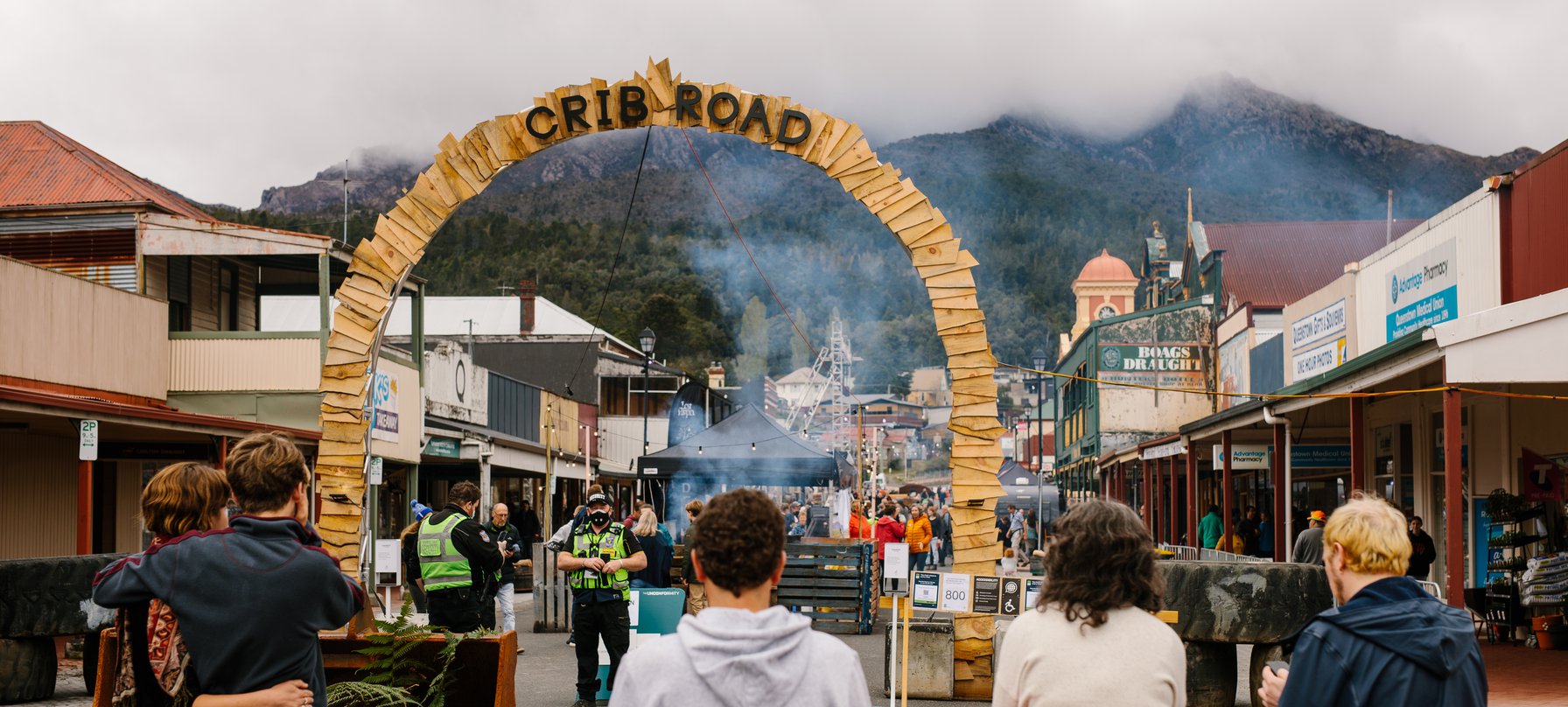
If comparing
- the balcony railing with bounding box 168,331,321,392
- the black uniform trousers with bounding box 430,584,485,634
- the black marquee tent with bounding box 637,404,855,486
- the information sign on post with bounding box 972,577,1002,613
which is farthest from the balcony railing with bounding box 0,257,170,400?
the information sign on post with bounding box 972,577,1002,613

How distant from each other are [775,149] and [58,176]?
1644 cm

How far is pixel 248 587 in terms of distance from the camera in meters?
4.50

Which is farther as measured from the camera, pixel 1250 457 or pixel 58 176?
pixel 1250 457

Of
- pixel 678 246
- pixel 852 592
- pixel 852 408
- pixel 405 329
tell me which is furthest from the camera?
pixel 852 408

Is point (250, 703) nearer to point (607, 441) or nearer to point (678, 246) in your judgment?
point (607, 441)

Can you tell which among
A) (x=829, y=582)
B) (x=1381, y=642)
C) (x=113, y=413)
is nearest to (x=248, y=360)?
(x=113, y=413)

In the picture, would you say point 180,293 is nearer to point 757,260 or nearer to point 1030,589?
point 1030,589

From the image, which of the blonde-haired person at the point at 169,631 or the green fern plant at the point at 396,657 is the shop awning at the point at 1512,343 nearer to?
the green fern plant at the point at 396,657

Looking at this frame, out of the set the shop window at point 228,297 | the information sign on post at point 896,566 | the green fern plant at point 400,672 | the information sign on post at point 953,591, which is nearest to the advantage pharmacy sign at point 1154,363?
the shop window at point 228,297

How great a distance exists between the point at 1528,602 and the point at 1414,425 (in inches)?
198

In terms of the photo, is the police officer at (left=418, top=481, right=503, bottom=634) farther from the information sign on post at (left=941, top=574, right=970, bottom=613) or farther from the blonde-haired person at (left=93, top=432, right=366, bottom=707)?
the blonde-haired person at (left=93, top=432, right=366, bottom=707)

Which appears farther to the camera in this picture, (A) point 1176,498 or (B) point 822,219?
(B) point 822,219

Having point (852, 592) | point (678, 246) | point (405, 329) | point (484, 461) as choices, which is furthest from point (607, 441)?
point (678, 246)

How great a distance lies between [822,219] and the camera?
159500 mm
